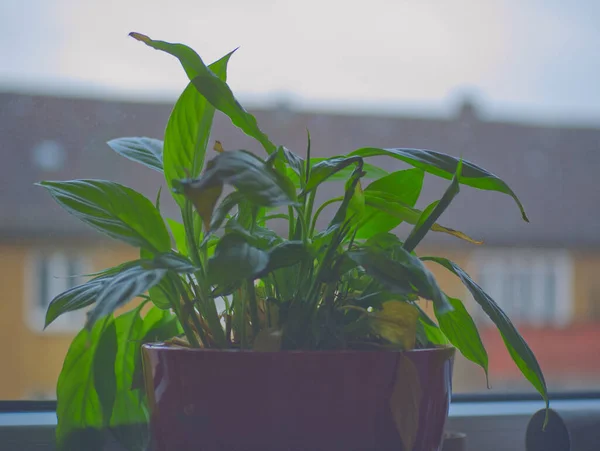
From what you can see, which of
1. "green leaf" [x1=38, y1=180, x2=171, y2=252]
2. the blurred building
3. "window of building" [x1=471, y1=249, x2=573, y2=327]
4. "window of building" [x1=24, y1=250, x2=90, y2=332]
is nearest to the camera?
"green leaf" [x1=38, y1=180, x2=171, y2=252]

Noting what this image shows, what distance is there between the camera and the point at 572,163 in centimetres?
118

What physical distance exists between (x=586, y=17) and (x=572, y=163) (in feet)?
0.86

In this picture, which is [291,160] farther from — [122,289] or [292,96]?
[292,96]

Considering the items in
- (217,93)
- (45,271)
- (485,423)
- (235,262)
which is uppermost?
(217,93)

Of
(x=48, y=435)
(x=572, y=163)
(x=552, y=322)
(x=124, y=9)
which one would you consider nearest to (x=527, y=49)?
(x=572, y=163)

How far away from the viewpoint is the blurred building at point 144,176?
82 cm

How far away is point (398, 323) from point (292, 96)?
0.59 meters

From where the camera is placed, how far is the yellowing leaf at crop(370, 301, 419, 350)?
41 centimetres

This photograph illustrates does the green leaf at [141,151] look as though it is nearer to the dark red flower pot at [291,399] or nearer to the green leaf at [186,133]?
the green leaf at [186,133]

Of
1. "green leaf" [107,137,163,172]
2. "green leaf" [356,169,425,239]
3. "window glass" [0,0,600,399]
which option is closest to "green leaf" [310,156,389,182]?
"green leaf" [356,169,425,239]

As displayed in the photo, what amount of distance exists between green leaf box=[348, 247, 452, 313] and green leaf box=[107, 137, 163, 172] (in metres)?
0.18

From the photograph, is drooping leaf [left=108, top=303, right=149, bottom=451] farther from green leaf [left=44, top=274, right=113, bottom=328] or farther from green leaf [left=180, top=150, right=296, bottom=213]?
green leaf [left=180, top=150, right=296, bottom=213]

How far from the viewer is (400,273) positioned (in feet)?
1.26

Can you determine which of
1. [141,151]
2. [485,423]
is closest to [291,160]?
[141,151]
